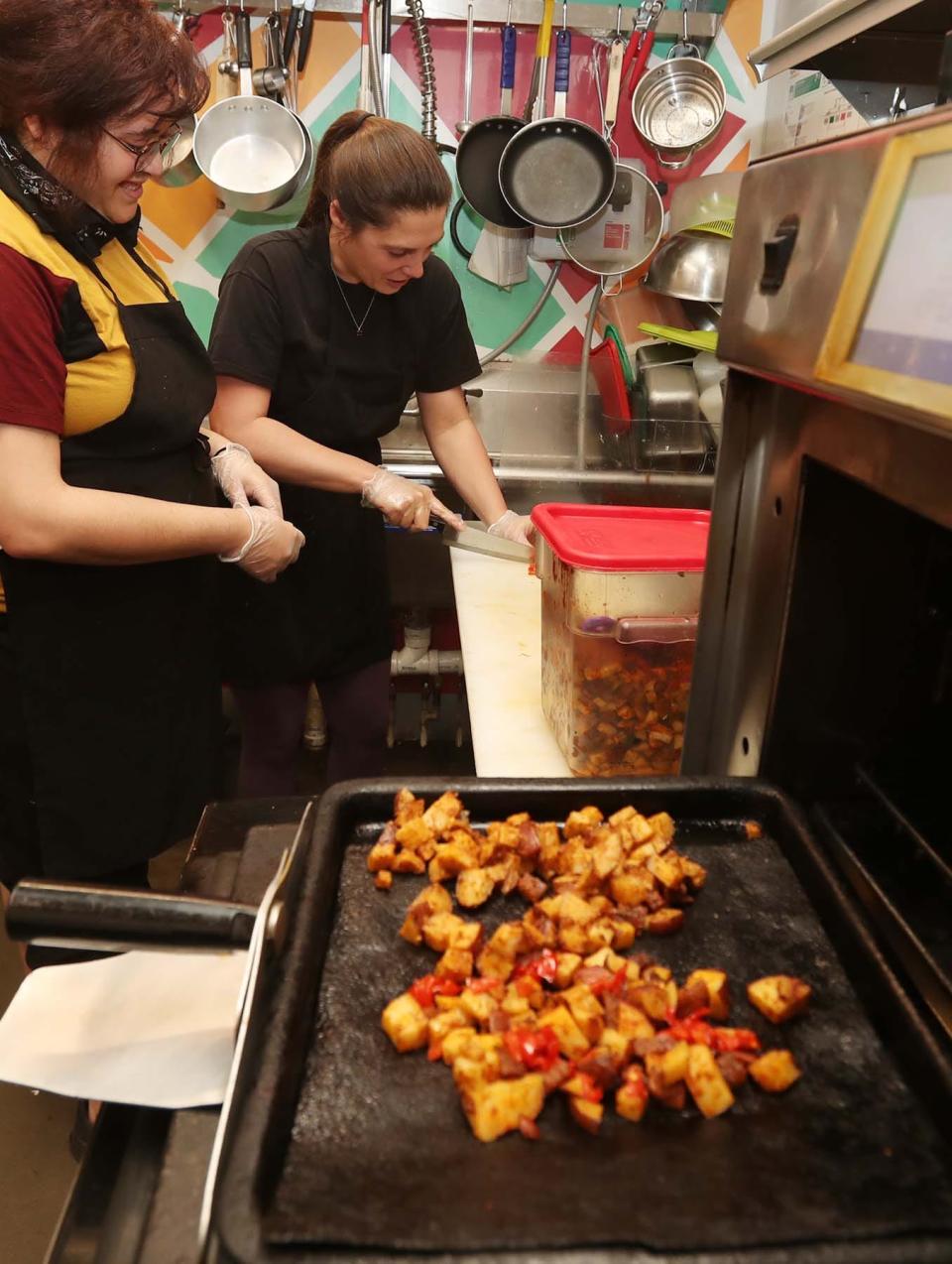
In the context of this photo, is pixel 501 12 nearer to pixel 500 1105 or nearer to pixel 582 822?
pixel 582 822

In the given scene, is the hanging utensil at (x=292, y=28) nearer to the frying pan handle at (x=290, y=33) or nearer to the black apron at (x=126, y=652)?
the frying pan handle at (x=290, y=33)

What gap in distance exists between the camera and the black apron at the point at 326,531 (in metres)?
2.01

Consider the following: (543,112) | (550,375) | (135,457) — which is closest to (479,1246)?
(135,457)

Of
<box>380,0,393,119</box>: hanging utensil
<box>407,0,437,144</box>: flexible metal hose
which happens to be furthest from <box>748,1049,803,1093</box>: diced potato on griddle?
<box>380,0,393,119</box>: hanging utensil

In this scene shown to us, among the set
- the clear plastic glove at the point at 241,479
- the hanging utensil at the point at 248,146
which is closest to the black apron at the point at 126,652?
the clear plastic glove at the point at 241,479

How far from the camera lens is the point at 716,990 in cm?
69

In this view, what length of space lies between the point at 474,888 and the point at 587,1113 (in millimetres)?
229

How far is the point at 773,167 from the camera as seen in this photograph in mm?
686

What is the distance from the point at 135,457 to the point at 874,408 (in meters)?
1.23

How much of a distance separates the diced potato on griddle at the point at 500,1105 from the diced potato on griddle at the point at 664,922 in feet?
0.66

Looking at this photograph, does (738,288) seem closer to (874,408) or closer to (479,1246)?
(874,408)

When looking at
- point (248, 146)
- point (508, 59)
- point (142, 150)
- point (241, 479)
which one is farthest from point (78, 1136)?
point (508, 59)

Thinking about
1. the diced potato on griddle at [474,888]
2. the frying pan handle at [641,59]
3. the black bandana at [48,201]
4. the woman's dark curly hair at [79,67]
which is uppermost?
the frying pan handle at [641,59]

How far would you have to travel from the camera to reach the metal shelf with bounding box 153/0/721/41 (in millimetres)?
2656
